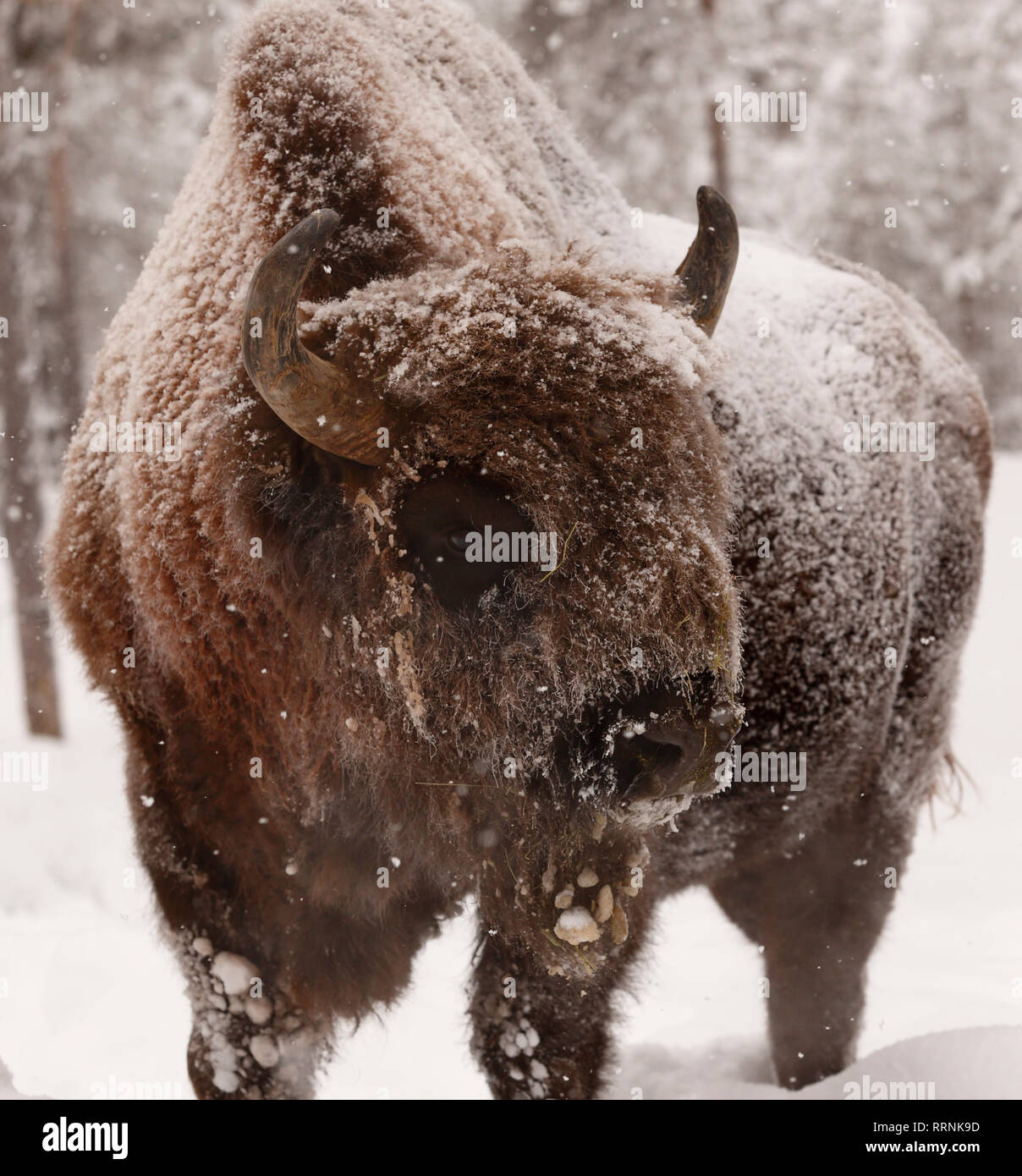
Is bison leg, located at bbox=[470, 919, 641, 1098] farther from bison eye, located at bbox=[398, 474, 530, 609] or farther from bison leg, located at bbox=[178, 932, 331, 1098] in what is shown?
bison eye, located at bbox=[398, 474, 530, 609]

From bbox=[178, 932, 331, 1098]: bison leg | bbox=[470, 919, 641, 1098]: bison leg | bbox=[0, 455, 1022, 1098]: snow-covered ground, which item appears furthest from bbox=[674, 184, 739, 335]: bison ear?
bbox=[178, 932, 331, 1098]: bison leg

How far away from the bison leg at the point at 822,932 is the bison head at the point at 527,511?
199 centimetres

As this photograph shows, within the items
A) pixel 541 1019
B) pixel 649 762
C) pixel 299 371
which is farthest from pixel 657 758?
pixel 541 1019

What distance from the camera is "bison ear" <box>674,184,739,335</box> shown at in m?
2.51

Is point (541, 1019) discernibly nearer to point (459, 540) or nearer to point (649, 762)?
point (649, 762)

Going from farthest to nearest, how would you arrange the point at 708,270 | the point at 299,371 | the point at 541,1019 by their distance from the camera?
the point at 541,1019
the point at 708,270
the point at 299,371

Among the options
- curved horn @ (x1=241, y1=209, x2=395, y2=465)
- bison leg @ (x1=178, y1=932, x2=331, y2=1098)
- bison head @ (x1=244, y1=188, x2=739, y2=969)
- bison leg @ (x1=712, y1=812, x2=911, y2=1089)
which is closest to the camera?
curved horn @ (x1=241, y1=209, x2=395, y2=465)

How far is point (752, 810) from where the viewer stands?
3609 mm

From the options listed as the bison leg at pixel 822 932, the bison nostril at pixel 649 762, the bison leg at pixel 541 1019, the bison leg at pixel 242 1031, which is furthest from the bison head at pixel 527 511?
the bison leg at pixel 822 932

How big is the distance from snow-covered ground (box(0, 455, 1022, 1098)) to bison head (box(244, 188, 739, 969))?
4.10 ft

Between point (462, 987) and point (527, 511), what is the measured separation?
187 centimetres

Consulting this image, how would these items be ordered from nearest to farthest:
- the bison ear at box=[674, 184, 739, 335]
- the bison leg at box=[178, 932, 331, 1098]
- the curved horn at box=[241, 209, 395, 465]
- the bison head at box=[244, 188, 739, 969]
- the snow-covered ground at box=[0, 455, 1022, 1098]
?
the curved horn at box=[241, 209, 395, 465]
the bison head at box=[244, 188, 739, 969]
the bison ear at box=[674, 184, 739, 335]
the bison leg at box=[178, 932, 331, 1098]
the snow-covered ground at box=[0, 455, 1022, 1098]

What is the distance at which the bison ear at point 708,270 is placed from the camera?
251cm

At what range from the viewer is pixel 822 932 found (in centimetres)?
415
